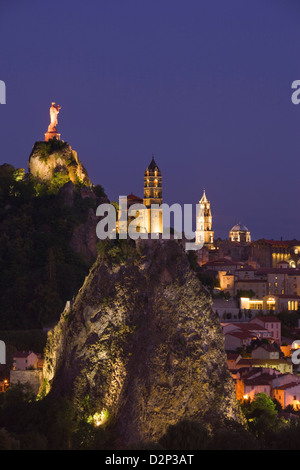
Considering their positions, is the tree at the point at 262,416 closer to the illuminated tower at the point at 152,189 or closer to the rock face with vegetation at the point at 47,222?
the illuminated tower at the point at 152,189

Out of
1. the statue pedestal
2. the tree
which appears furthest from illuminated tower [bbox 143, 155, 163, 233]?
the tree

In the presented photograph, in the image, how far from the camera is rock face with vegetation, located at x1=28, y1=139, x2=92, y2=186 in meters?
73.4

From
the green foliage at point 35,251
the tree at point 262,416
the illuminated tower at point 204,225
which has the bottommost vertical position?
the tree at point 262,416

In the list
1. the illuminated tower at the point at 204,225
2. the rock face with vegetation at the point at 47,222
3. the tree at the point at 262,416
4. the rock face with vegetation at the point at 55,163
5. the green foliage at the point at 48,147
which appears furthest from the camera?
the illuminated tower at the point at 204,225

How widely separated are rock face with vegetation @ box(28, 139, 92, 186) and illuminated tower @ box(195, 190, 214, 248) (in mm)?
22275

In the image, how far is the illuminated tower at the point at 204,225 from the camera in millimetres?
95562

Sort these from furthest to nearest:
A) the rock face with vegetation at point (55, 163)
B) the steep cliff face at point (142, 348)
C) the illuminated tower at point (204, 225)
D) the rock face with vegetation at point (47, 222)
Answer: the illuminated tower at point (204, 225)
the rock face with vegetation at point (55, 163)
the rock face with vegetation at point (47, 222)
the steep cliff face at point (142, 348)

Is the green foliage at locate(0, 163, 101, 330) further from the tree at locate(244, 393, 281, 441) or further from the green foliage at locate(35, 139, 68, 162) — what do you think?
the tree at locate(244, 393, 281, 441)

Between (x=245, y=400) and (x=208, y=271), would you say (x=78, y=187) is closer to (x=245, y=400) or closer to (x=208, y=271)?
(x=208, y=271)

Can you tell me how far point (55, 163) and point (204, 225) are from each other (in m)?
25.1

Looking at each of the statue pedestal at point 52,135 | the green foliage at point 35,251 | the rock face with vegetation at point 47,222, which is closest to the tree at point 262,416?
the green foliage at point 35,251

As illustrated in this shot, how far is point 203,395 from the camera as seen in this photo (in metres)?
48.7

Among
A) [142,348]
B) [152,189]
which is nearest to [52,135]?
[152,189]

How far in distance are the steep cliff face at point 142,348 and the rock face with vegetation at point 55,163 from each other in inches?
901
